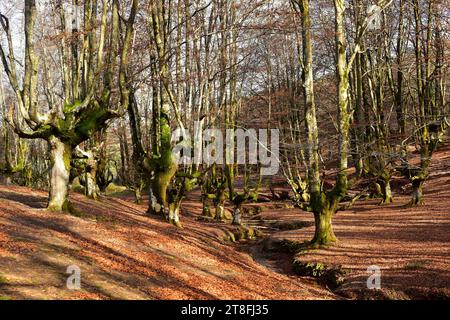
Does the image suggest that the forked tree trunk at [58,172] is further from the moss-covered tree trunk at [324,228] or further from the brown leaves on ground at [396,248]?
the moss-covered tree trunk at [324,228]

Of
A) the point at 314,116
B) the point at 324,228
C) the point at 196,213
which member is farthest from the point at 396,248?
the point at 196,213

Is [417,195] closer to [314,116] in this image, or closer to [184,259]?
[314,116]

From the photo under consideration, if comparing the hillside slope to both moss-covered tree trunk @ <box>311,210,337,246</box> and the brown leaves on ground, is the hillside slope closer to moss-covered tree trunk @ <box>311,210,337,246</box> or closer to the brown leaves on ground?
the brown leaves on ground

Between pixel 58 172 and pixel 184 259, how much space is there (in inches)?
203

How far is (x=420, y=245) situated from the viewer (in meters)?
13.4

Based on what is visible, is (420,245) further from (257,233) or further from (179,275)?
(257,233)

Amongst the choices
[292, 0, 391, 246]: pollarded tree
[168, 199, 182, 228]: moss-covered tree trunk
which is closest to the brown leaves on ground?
[292, 0, 391, 246]: pollarded tree

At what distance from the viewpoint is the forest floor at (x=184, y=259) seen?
24.7 feet

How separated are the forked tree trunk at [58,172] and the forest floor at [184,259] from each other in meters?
0.57

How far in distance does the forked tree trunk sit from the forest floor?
57cm

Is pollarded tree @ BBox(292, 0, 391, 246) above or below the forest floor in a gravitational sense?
above

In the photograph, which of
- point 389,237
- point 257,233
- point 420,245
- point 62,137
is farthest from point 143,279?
point 257,233

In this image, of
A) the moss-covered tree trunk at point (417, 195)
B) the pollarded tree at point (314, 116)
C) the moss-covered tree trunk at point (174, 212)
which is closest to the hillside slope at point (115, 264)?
the moss-covered tree trunk at point (174, 212)

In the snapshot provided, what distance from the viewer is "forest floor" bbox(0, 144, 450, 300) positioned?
24.7 ft
